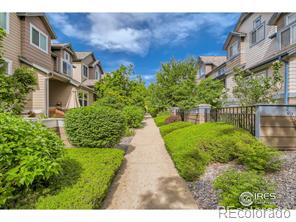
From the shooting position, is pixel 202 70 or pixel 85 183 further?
pixel 202 70

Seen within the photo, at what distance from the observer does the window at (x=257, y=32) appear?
1201cm

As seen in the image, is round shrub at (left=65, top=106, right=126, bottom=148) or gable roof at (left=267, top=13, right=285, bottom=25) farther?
gable roof at (left=267, top=13, right=285, bottom=25)

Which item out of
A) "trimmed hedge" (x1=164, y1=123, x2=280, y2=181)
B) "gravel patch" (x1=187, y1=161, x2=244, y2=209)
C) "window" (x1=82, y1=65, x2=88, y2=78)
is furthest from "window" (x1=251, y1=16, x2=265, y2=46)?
"window" (x1=82, y1=65, x2=88, y2=78)

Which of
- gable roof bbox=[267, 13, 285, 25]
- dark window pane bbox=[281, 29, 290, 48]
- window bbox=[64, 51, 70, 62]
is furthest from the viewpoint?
window bbox=[64, 51, 70, 62]

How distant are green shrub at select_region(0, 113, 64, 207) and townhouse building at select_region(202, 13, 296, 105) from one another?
10.2 m

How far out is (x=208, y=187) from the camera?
11.4ft

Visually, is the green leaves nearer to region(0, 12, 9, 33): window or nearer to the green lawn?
Answer: the green lawn

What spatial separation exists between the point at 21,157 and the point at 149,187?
7.70 ft

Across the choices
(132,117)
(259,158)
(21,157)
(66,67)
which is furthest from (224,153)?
(66,67)

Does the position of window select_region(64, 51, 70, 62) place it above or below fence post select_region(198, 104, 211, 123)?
above

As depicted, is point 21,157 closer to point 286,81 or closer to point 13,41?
point 13,41

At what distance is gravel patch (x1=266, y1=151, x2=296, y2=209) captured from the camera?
2818 millimetres
